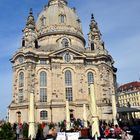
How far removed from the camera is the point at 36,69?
50781mm

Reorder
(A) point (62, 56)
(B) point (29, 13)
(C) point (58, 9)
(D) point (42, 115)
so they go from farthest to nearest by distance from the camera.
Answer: (C) point (58, 9), (B) point (29, 13), (A) point (62, 56), (D) point (42, 115)

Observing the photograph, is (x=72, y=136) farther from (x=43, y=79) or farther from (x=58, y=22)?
(x=58, y=22)

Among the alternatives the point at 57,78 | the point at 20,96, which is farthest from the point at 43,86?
the point at 20,96

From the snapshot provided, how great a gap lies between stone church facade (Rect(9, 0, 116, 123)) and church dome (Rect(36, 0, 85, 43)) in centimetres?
273

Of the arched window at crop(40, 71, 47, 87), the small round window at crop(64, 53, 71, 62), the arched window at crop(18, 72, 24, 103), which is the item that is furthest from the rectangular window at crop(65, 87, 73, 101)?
the arched window at crop(18, 72, 24, 103)

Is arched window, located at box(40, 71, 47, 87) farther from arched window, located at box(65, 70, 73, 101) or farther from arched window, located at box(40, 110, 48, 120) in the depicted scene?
arched window, located at box(40, 110, 48, 120)

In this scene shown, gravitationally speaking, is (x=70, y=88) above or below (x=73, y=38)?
below

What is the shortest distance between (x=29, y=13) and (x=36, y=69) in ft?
45.9

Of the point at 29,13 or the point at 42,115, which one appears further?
the point at 29,13

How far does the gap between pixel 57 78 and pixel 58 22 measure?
15.0 m

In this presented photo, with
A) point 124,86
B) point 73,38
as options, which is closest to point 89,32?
point 73,38

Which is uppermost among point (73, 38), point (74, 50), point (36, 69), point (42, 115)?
point (73, 38)

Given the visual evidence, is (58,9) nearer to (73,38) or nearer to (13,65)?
(73,38)

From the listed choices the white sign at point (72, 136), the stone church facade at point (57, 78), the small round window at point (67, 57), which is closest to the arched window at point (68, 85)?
the stone church facade at point (57, 78)
